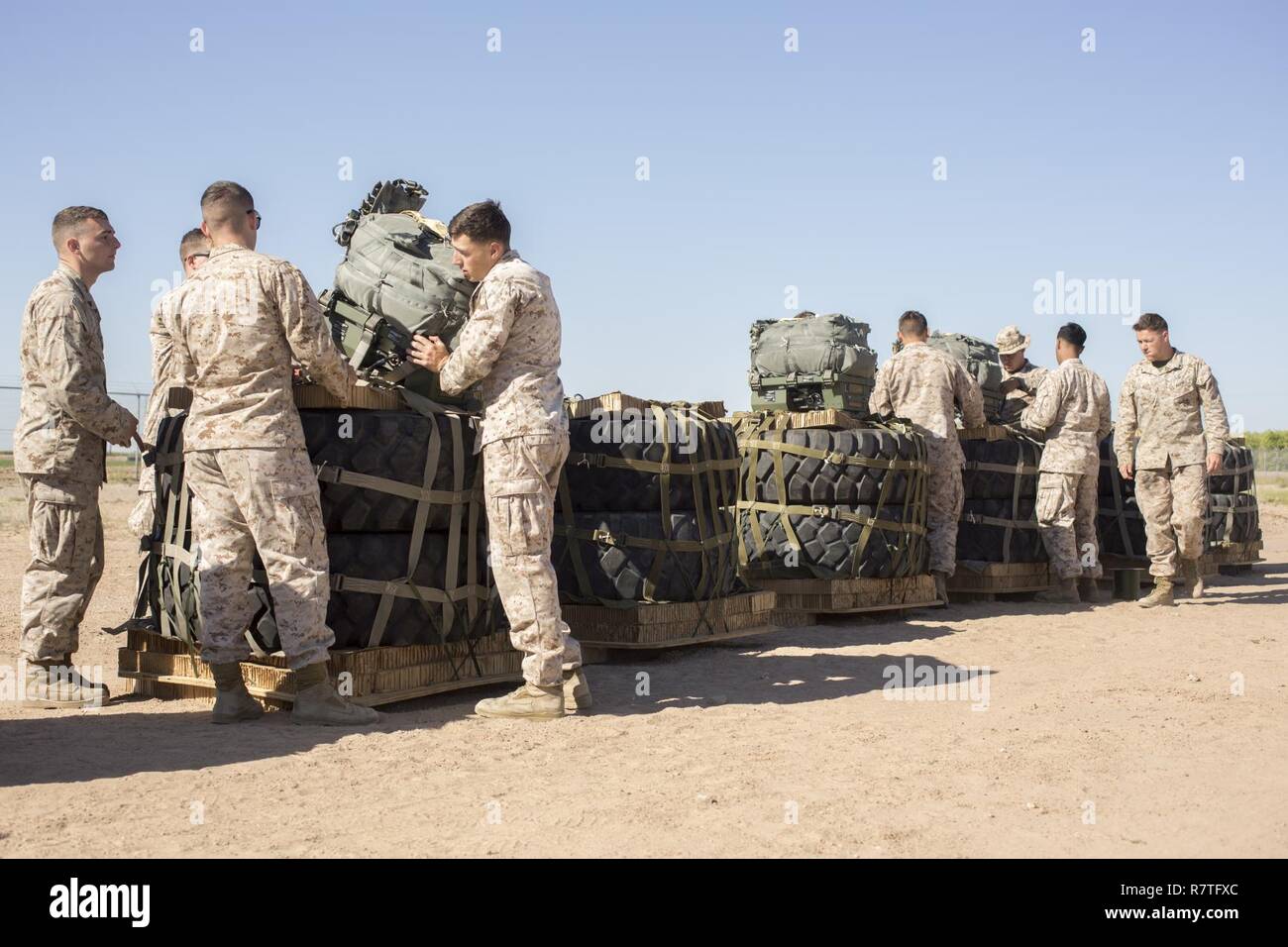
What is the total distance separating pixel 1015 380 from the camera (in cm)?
1279

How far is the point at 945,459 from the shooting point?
34.2 ft

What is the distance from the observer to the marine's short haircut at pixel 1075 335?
1128 cm

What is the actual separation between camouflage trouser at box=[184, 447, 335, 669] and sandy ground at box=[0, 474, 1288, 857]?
431 millimetres

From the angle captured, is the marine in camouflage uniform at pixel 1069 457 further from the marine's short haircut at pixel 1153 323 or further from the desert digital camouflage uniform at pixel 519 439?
the desert digital camouflage uniform at pixel 519 439

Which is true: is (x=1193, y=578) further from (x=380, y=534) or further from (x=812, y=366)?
(x=380, y=534)

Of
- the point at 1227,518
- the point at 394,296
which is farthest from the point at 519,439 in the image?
the point at 1227,518

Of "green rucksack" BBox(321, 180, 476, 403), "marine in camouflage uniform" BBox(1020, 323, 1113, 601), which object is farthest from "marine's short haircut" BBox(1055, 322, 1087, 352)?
"green rucksack" BBox(321, 180, 476, 403)

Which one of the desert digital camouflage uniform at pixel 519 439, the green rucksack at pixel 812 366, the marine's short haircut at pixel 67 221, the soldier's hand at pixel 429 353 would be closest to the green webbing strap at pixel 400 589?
the desert digital camouflage uniform at pixel 519 439

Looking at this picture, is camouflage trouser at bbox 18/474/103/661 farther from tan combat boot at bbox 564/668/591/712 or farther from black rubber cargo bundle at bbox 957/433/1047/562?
black rubber cargo bundle at bbox 957/433/1047/562

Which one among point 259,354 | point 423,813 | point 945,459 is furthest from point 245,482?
point 945,459

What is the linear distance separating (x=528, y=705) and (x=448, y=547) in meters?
0.89

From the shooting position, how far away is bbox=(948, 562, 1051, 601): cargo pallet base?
11000 millimetres

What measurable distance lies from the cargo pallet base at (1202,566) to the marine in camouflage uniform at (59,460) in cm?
917
